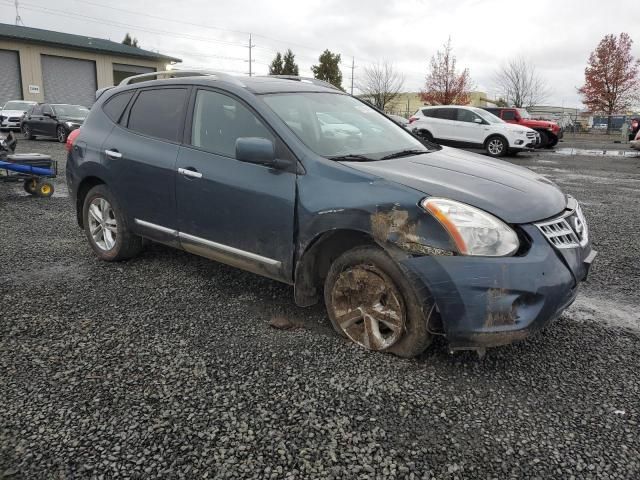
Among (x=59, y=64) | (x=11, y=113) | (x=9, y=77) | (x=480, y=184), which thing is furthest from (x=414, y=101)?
(x=480, y=184)

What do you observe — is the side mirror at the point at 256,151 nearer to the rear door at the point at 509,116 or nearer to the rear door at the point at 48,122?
the rear door at the point at 48,122

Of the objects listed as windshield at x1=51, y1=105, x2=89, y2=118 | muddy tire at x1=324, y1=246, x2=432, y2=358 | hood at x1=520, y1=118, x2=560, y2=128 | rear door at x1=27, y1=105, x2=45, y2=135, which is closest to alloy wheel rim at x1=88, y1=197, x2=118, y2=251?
muddy tire at x1=324, y1=246, x2=432, y2=358

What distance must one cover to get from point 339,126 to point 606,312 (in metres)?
2.44

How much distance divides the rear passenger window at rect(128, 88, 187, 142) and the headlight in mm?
2276

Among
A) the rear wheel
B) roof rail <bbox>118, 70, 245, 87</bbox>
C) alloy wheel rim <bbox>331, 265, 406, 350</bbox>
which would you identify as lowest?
alloy wheel rim <bbox>331, 265, 406, 350</bbox>

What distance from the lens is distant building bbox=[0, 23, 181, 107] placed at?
31438 millimetres

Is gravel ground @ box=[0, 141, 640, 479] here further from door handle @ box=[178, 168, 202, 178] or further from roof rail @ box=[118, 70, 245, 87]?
roof rail @ box=[118, 70, 245, 87]

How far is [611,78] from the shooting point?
40250 millimetres

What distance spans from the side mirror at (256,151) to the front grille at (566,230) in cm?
165

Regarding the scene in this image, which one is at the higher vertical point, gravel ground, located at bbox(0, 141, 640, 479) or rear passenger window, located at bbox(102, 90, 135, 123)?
rear passenger window, located at bbox(102, 90, 135, 123)

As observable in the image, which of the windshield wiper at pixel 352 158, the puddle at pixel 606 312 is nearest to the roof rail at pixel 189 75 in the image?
the windshield wiper at pixel 352 158

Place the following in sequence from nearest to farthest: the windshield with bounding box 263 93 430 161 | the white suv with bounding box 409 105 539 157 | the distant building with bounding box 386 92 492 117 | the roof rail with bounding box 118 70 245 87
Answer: the windshield with bounding box 263 93 430 161
the roof rail with bounding box 118 70 245 87
the white suv with bounding box 409 105 539 157
the distant building with bounding box 386 92 492 117

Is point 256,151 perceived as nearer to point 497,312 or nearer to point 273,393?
point 273,393

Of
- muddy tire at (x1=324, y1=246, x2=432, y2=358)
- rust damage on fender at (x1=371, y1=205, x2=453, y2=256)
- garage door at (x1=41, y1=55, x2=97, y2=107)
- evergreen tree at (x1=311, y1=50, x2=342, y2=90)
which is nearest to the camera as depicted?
rust damage on fender at (x1=371, y1=205, x2=453, y2=256)
